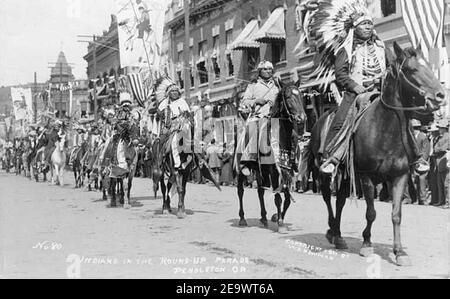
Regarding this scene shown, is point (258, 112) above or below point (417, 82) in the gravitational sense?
below

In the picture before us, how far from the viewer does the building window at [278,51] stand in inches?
1000

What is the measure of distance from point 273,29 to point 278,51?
144cm

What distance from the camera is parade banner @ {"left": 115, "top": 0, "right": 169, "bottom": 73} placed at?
16375 millimetres

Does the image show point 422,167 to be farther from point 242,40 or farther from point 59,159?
point 242,40

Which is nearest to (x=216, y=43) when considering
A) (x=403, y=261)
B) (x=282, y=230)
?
(x=282, y=230)

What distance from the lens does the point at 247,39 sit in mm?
26188

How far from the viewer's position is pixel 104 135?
16438 millimetres

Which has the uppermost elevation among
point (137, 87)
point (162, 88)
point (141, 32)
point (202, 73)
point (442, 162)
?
point (202, 73)

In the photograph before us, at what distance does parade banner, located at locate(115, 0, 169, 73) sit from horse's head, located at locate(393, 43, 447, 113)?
9286 millimetres

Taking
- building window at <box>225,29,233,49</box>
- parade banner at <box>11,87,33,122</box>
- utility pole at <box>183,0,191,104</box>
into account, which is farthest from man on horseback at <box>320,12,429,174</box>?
parade banner at <box>11,87,33,122</box>

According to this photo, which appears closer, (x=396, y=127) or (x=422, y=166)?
(x=396, y=127)

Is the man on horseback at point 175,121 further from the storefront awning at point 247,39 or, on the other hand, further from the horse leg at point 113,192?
the storefront awning at point 247,39

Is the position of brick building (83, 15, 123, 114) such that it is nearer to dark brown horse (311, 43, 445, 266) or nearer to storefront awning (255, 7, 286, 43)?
storefront awning (255, 7, 286, 43)
